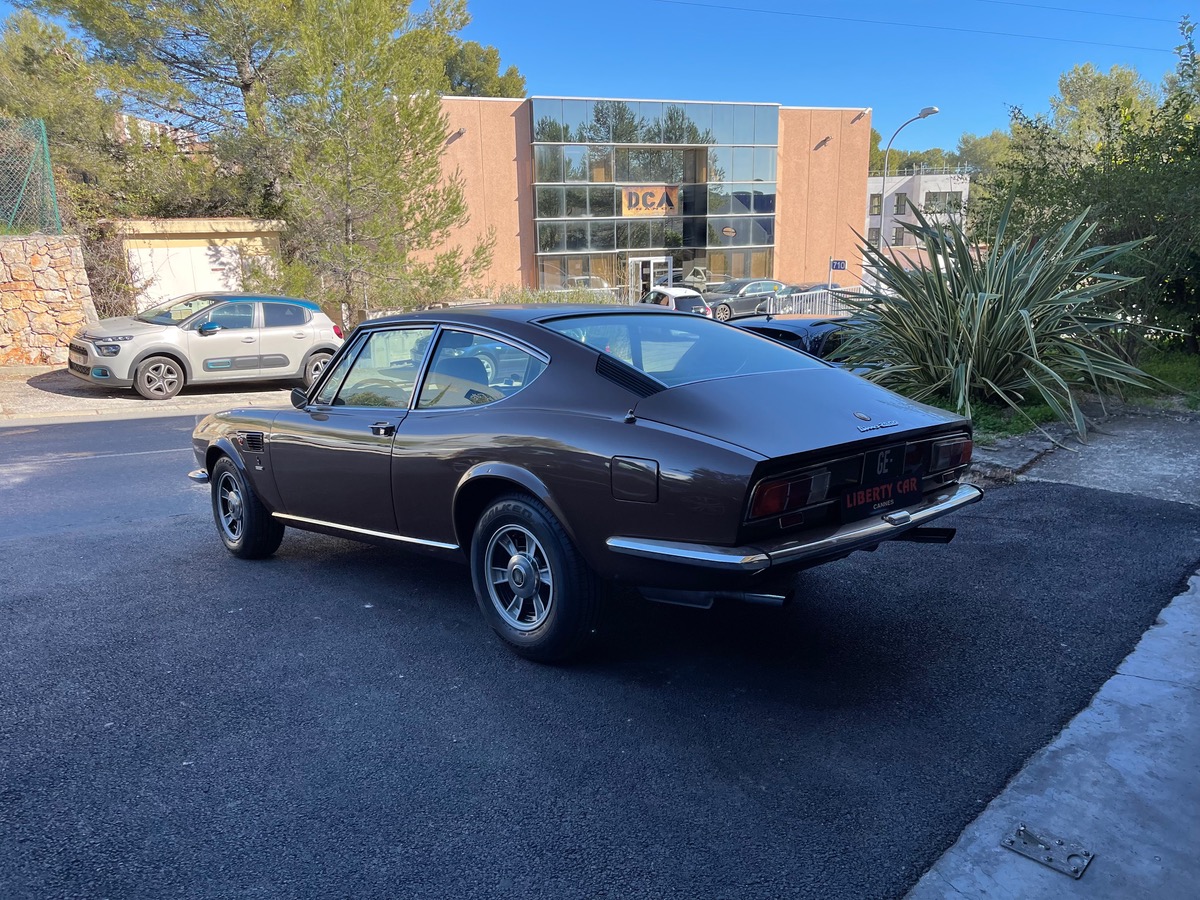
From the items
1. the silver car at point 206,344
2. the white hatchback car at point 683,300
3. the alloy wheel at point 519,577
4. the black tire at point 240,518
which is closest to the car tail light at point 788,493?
the alloy wheel at point 519,577

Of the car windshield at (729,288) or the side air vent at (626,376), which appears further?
the car windshield at (729,288)

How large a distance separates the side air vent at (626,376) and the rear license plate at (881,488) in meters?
0.88

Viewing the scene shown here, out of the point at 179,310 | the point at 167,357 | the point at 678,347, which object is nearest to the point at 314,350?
the point at 179,310

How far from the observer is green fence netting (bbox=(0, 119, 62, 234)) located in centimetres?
1557

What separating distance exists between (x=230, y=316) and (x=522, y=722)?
12.5 metres

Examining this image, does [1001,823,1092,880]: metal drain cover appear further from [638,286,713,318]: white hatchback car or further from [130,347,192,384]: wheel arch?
[638,286,713,318]: white hatchback car

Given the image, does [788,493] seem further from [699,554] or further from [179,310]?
[179,310]

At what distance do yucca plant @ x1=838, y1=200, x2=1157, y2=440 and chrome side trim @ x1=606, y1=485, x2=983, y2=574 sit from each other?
461 cm

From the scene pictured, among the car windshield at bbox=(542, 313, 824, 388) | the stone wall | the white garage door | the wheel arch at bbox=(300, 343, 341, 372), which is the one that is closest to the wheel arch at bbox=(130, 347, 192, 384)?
the wheel arch at bbox=(300, 343, 341, 372)

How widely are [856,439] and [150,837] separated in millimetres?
2776

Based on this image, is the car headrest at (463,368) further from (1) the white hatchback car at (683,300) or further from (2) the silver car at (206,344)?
(1) the white hatchback car at (683,300)

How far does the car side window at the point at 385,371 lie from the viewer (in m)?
4.55

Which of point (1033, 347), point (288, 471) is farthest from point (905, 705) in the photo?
point (1033, 347)

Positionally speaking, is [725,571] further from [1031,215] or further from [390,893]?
[1031,215]
